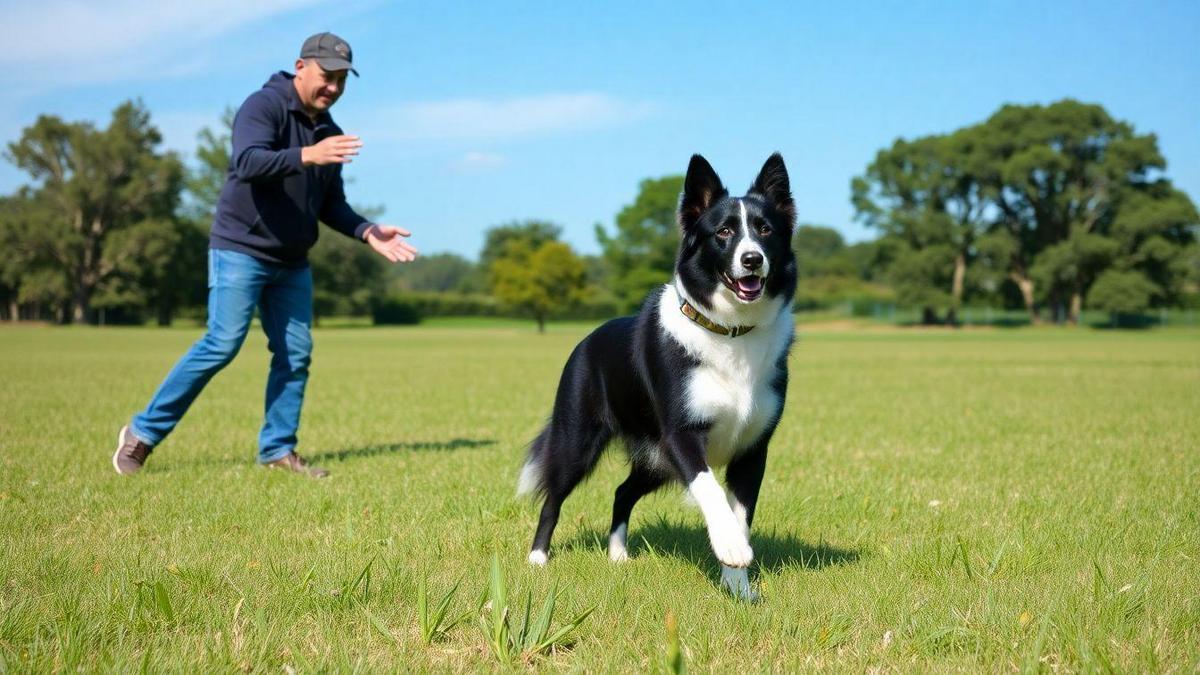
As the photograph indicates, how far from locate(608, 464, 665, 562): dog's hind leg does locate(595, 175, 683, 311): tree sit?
82942 mm

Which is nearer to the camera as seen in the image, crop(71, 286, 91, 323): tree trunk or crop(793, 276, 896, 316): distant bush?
crop(71, 286, 91, 323): tree trunk

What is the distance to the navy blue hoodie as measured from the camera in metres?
6.71

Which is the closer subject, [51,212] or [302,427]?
[302,427]

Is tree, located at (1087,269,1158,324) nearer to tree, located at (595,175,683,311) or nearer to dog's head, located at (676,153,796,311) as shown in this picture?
tree, located at (595,175,683,311)

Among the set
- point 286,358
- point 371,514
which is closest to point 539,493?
point 371,514

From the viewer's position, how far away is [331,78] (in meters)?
6.74

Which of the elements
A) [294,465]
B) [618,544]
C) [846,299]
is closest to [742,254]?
[618,544]

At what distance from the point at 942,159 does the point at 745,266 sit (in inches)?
2951

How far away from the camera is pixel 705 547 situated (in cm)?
497

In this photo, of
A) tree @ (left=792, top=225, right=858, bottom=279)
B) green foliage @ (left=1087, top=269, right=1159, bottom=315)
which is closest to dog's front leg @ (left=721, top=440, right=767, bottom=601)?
green foliage @ (left=1087, top=269, right=1159, bottom=315)

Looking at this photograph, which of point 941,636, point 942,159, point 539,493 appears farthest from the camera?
point 942,159

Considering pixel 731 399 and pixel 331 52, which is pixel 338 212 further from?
pixel 731 399

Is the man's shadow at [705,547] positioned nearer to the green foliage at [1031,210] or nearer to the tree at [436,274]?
the green foliage at [1031,210]

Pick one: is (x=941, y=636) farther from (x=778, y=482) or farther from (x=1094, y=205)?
(x=1094, y=205)
